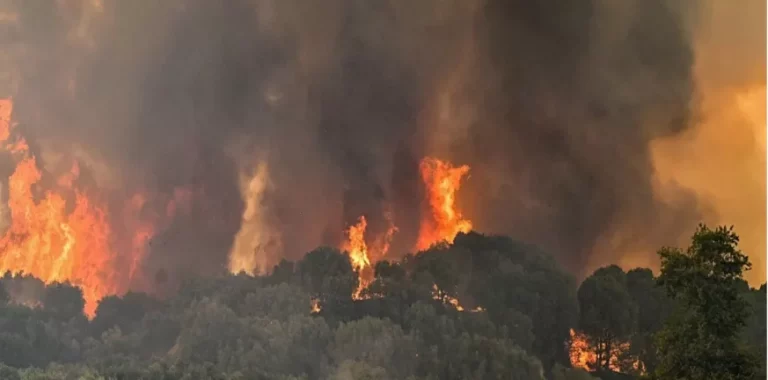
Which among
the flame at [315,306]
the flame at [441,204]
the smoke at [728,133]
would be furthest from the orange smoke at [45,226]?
the smoke at [728,133]

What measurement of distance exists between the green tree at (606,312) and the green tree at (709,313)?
195 centimetres

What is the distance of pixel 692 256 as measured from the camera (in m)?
5.97

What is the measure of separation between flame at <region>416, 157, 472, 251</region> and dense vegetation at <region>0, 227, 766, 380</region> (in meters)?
0.18

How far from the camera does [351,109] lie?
896 cm

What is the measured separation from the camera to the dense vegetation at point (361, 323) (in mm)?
7844

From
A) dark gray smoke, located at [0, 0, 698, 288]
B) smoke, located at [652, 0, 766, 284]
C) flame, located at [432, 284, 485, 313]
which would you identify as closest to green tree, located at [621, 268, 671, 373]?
dark gray smoke, located at [0, 0, 698, 288]

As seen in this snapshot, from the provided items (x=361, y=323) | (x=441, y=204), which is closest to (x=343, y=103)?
(x=441, y=204)

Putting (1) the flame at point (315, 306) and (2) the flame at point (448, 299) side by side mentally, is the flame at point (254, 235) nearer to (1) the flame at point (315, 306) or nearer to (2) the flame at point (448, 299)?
(1) the flame at point (315, 306)

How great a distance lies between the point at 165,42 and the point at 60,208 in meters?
2.68

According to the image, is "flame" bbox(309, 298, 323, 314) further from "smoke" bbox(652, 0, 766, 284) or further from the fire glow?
"smoke" bbox(652, 0, 766, 284)

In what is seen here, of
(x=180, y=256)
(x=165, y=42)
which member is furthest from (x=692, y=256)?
(x=165, y=42)

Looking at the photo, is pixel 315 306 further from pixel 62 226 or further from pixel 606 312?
pixel 62 226

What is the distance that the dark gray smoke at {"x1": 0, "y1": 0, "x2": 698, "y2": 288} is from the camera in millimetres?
8438

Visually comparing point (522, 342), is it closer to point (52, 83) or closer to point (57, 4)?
point (52, 83)
